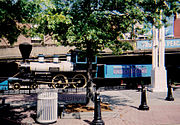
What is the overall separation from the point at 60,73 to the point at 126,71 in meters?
6.61

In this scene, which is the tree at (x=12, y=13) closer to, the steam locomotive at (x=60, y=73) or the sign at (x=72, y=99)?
the sign at (x=72, y=99)

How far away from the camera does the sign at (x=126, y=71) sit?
15.3 m

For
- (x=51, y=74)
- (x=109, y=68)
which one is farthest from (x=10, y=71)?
(x=109, y=68)

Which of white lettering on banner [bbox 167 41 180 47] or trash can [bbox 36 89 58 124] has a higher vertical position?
white lettering on banner [bbox 167 41 180 47]

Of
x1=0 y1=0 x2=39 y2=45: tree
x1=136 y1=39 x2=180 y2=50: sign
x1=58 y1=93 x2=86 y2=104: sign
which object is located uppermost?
x1=136 y1=39 x2=180 y2=50: sign

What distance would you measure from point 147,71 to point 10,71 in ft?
48.1

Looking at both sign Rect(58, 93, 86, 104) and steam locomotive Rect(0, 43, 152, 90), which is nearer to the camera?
sign Rect(58, 93, 86, 104)

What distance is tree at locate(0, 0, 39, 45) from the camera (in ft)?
16.6

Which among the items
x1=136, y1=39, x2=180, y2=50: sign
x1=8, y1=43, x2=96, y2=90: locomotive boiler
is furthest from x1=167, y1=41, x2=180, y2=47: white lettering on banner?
x1=8, y1=43, x2=96, y2=90: locomotive boiler

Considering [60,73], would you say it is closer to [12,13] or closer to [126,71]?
[126,71]

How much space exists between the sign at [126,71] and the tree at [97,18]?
741 cm

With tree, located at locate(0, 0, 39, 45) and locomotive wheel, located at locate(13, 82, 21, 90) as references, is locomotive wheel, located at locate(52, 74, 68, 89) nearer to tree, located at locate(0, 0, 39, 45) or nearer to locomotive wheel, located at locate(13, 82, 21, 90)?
locomotive wheel, located at locate(13, 82, 21, 90)

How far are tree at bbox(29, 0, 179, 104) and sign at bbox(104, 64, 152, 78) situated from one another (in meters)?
7.41

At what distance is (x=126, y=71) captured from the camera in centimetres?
1591
